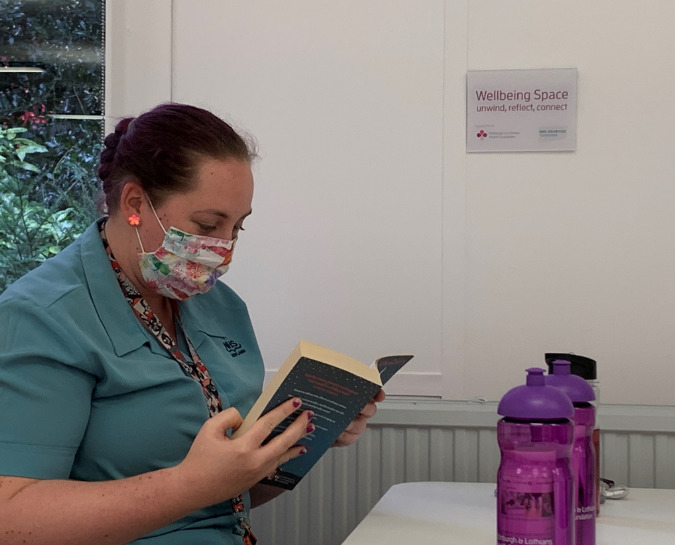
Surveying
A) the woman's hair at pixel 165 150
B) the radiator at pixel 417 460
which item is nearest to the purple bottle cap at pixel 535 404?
the woman's hair at pixel 165 150

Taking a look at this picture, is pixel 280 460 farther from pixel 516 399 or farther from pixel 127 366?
pixel 516 399

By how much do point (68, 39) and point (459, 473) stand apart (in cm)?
157

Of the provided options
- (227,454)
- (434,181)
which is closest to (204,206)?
(227,454)

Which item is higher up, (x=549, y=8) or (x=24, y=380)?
(x=549, y=8)

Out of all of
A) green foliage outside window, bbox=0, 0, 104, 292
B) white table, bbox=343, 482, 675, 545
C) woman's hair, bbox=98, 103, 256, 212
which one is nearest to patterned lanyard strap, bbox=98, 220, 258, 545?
woman's hair, bbox=98, 103, 256, 212

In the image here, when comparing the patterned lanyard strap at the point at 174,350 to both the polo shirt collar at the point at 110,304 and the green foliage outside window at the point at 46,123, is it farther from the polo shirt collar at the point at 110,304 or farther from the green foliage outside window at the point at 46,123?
the green foliage outside window at the point at 46,123

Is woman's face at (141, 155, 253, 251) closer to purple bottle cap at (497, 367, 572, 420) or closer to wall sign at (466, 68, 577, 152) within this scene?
purple bottle cap at (497, 367, 572, 420)

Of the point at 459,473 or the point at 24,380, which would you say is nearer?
the point at 24,380

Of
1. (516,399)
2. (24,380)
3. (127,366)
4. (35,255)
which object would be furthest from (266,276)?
(516,399)

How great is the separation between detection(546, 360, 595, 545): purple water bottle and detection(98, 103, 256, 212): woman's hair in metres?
0.68

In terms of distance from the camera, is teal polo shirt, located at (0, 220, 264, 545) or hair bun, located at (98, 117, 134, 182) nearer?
teal polo shirt, located at (0, 220, 264, 545)

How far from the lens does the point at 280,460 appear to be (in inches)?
54.6

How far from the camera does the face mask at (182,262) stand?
1535 millimetres

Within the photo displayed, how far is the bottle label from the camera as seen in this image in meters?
1.16
